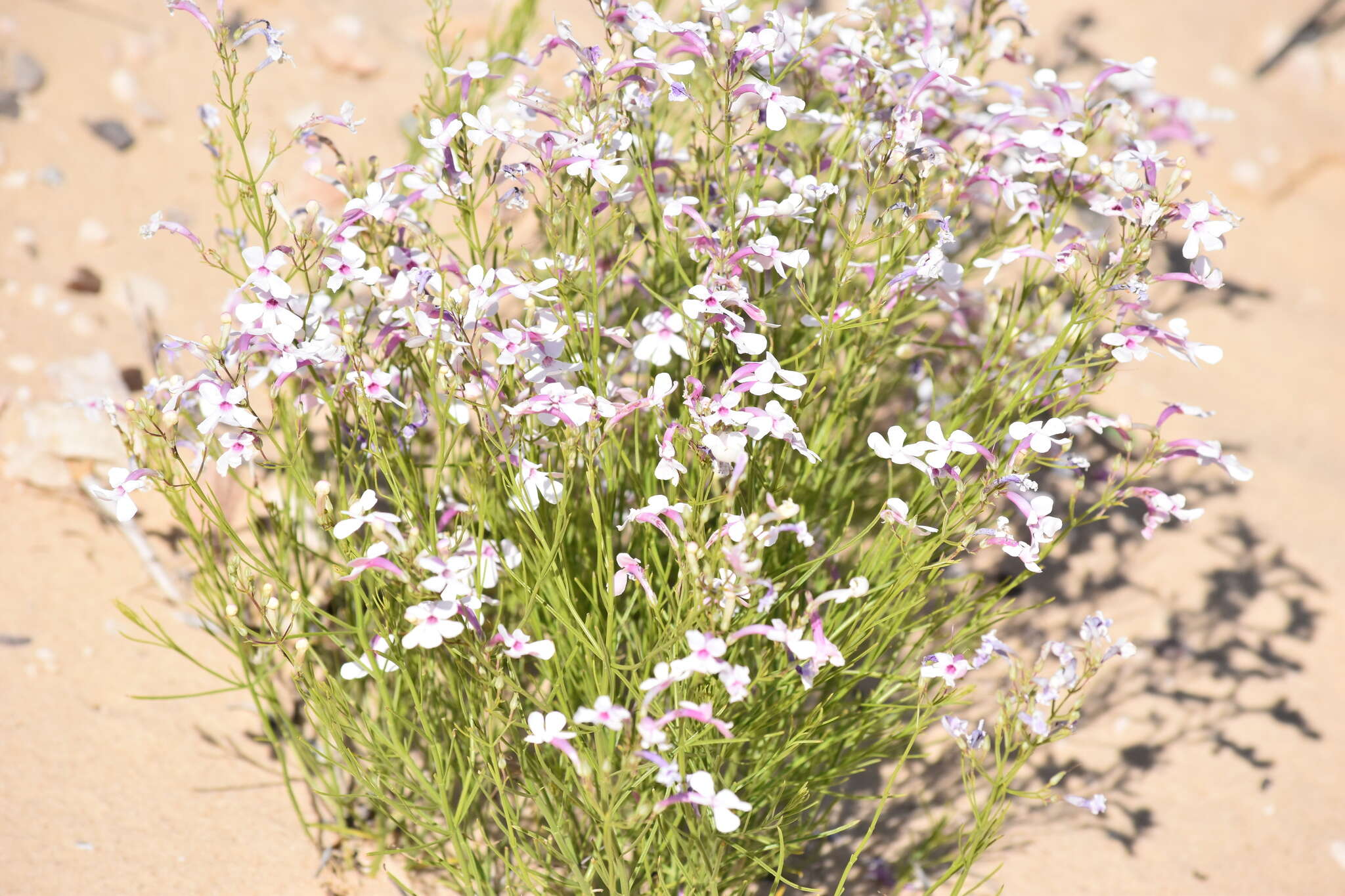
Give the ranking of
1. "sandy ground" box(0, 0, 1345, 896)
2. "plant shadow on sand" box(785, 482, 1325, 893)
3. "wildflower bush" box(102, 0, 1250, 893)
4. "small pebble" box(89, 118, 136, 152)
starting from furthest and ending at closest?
"small pebble" box(89, 118, 136, 152) < "plant shadow on sand" box(785, 482, 1325, 893) < "sandy ground" box(0, 0, 1345, 896) < "wildflower bush" box(102, 0, 1250, 893)

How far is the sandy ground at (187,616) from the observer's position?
291 cm

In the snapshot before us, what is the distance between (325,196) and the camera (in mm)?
4715

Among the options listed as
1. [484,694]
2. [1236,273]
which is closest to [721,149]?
[484,694]

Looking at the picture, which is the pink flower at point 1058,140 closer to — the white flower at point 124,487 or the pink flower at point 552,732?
the pink flower at point 552,732

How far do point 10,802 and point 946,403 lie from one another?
279cm

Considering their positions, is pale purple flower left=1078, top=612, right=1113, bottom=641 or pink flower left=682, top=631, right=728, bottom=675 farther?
pale purple flower left=1078, top=612, right=1113, bottom=641

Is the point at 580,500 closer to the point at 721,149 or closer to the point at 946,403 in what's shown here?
the point at 721,149

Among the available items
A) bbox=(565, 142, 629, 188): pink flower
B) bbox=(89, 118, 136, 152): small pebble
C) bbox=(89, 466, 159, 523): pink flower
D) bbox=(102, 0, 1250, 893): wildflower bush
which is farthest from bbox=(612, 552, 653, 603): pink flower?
bbox=(89, 118, 136, 152): small pebble

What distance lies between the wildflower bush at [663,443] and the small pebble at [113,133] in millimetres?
2573

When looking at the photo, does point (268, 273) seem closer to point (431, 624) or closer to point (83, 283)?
point (431, 624)

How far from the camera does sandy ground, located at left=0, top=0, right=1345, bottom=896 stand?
2.91 meters

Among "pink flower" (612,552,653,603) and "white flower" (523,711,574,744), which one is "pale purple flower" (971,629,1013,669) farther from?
"white flower" (523,711,574,744)

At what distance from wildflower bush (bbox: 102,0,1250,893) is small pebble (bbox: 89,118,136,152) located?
8.44 feet

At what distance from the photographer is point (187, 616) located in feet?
10.9
